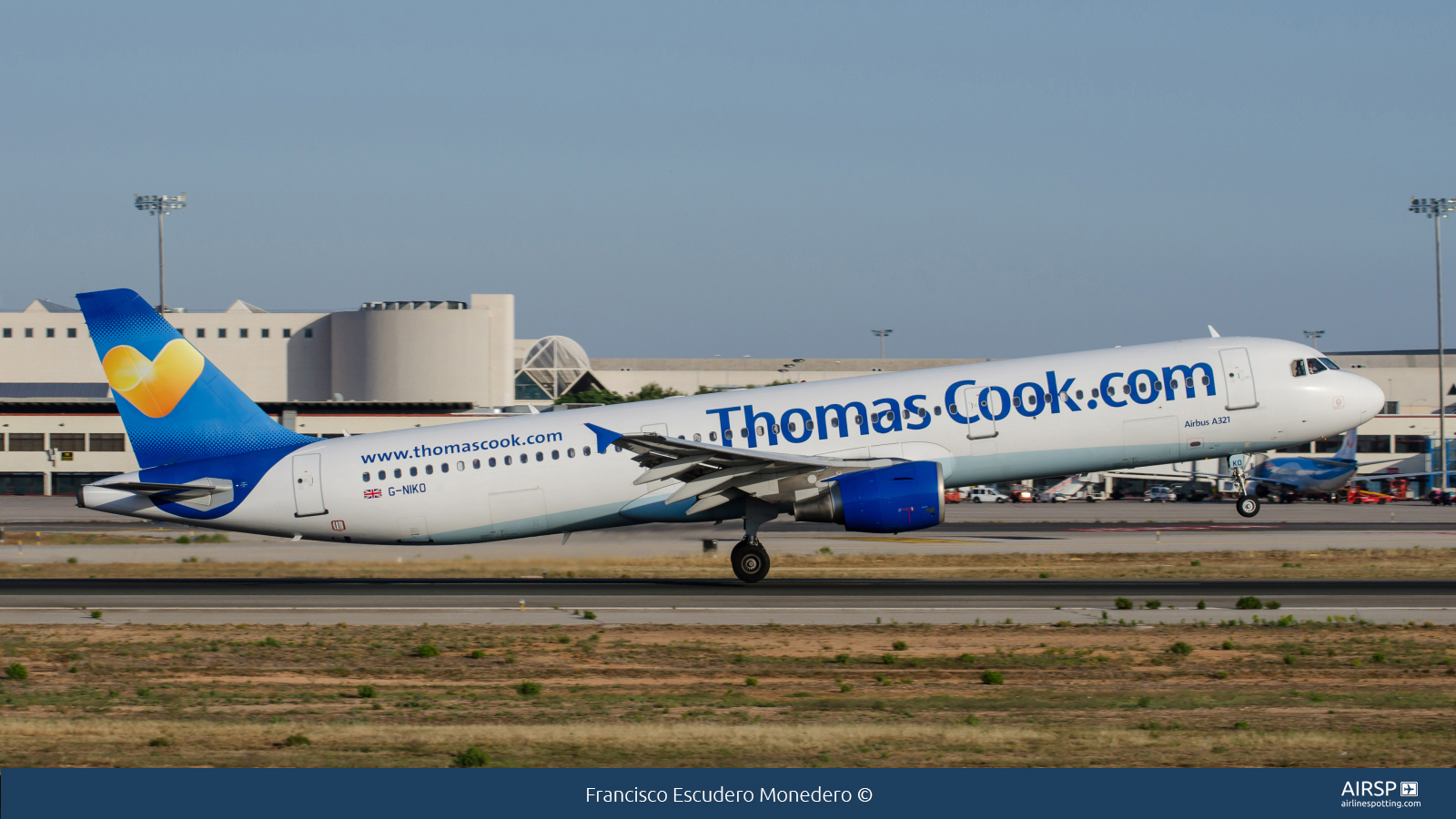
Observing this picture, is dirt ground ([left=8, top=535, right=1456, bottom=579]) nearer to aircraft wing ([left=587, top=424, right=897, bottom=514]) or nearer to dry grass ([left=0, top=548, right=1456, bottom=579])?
dry grass ([left=0, top=548, right=1456, bottom=579])

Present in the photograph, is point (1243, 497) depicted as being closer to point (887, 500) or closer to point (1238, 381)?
point (1238, 381)

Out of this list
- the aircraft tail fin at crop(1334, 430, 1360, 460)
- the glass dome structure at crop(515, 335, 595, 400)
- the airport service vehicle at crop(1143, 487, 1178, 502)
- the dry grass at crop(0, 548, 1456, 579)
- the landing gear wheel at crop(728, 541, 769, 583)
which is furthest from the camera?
the glass dome structure at crop(515, 335, 595, 400)

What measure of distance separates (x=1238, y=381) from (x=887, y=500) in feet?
29.4

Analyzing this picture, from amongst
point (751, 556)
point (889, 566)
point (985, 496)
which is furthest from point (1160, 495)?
point (751, 556)

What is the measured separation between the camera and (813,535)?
1841 inches

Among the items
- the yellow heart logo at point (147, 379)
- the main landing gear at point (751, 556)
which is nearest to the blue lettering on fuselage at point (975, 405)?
the main landing gear at point (751, 556)

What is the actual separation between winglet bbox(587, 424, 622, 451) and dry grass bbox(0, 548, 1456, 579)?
3.86 metres

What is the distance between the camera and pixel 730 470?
27.4 meters

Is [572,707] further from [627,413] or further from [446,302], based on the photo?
[446,302]

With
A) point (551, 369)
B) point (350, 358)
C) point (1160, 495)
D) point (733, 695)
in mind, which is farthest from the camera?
point (551, 369)

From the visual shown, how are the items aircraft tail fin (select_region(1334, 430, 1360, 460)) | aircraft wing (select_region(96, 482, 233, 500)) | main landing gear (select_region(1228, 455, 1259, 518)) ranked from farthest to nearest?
aircraft tail fin (select_region(1334, 430, 1360, 460)), main landing gear (select_region(1228, 455, 1259, 518)), aircraft wing (select_region(96, 482, 233, 500))

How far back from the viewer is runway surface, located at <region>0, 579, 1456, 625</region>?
23484 millimetres

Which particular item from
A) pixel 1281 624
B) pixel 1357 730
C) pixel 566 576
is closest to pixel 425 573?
pixel 566 576

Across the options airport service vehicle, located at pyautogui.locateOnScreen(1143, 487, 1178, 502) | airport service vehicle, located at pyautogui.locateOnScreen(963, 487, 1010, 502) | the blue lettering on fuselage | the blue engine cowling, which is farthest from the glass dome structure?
the blue engine cowling
